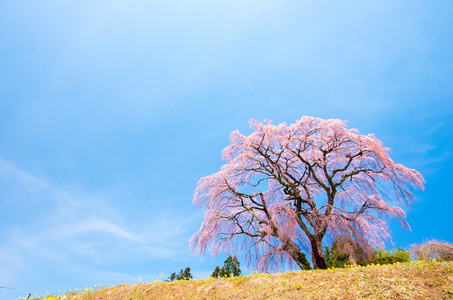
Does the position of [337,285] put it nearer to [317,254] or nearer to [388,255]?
[317,254]

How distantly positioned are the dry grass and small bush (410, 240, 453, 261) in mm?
11721

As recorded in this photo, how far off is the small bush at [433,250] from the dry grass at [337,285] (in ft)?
38.5

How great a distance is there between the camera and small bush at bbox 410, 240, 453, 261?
48.9 feet

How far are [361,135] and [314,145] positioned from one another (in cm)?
230

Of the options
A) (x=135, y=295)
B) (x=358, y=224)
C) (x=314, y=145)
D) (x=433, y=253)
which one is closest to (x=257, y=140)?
(x=314, y=145)

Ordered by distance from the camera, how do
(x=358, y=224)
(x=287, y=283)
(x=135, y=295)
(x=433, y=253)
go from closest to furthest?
(x=287, y=283)
(x=135, y=295)
(x=358, y=224)
(x=433, y=253)

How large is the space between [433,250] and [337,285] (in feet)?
48.3

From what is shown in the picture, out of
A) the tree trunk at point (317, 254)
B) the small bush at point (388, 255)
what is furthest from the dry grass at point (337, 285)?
the small bush at point (388, 255)

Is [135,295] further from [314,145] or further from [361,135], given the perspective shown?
[361,135]

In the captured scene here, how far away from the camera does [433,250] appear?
15.9 m

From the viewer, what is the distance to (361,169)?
1359 cm

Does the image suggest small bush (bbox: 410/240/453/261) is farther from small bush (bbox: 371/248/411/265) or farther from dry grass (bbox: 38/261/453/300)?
dry grass (bbox: 38/261/453/300)

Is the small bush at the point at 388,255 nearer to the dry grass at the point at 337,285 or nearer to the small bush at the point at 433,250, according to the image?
the small bush at the point at 433,250

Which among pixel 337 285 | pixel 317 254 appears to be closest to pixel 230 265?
pixel 317 254
